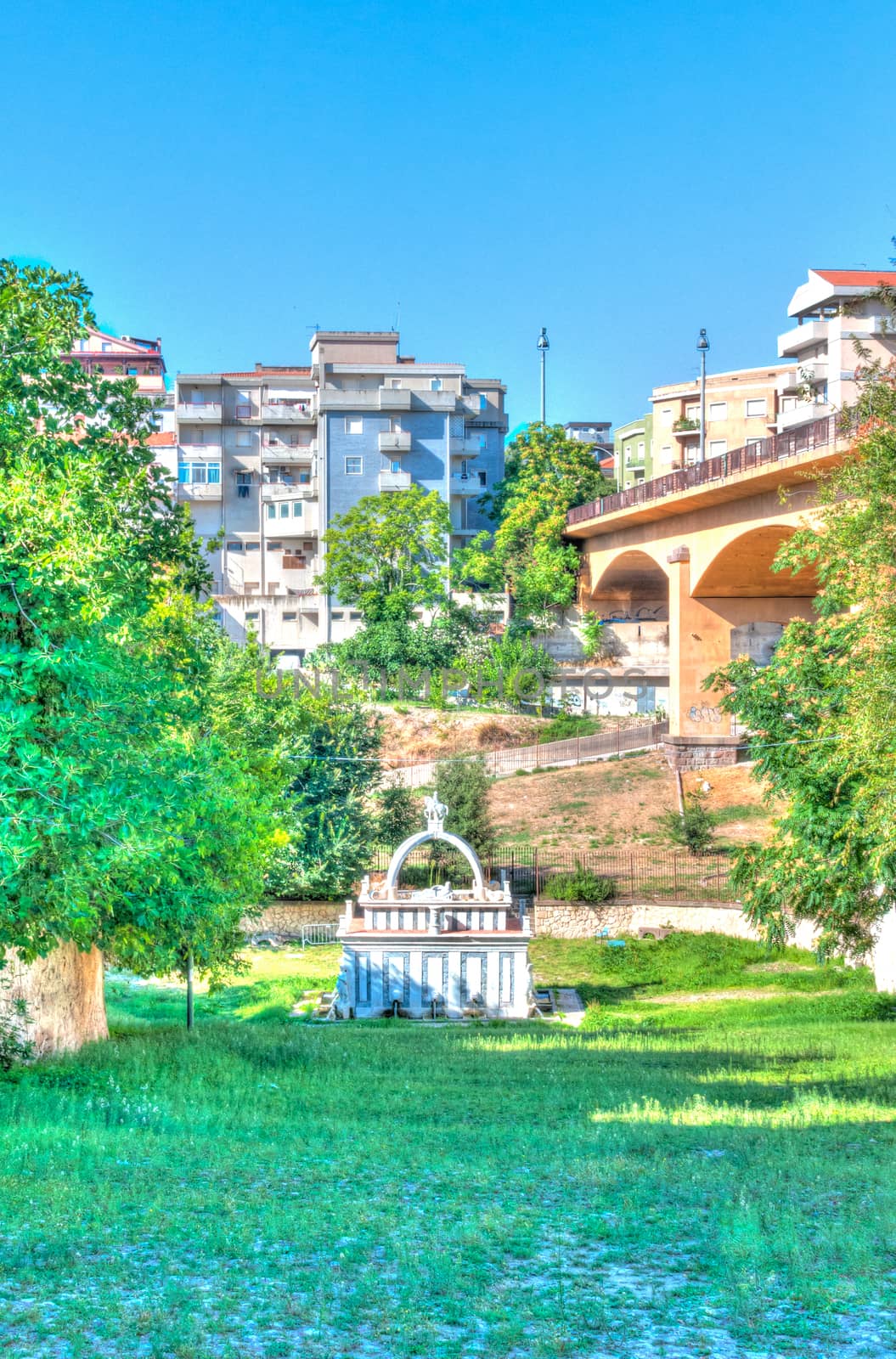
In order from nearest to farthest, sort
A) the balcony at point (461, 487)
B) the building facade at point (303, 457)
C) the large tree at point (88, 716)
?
the large tree at point (88, 716) < the building facade at point (303, 457) < the balcony at point (461, 487)

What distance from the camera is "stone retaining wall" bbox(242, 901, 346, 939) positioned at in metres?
33.8

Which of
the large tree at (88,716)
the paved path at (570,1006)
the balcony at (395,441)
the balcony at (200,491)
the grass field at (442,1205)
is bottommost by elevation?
the paved path at (570,1006)

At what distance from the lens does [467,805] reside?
35.0 meters

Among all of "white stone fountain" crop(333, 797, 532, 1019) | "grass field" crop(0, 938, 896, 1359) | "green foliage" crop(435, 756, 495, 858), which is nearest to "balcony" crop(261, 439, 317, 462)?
"green foliage" crop(435, 756, 495, 858)

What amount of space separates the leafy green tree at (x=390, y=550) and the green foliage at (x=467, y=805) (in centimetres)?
2147

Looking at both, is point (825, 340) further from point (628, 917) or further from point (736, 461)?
point (628, 917)

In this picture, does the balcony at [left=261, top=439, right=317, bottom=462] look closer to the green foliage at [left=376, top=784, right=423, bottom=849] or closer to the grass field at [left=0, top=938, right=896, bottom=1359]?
the green foliage at [left=376, top=784, right=423, bottom=849]

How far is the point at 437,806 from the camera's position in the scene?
24219 millimetres

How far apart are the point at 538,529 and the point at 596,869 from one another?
2831 centimetres

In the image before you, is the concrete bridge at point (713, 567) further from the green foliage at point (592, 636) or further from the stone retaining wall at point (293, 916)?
the stone retaining wall at point (293, 916)

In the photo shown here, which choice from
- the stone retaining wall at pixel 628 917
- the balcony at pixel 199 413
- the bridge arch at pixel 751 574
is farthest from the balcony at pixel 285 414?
the stone retaining wall at pixel 628 917

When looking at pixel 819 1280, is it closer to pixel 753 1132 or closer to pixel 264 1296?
pixel 264 1296

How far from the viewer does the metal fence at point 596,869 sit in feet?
110

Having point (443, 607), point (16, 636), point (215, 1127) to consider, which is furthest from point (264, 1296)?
point (443, 607)
